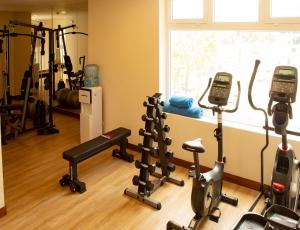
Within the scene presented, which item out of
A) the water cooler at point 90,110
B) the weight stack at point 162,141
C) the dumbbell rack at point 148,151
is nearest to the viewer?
the dumbbell rack at point 148,151

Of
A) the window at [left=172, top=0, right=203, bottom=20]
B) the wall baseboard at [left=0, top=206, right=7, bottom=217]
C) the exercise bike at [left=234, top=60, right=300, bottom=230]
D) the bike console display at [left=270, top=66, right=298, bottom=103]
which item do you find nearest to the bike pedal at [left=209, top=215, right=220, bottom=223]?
the exercise bike at [left=234, top=60, right=300, bottom=230]

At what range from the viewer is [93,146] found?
147 inches

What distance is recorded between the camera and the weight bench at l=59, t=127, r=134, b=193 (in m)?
3.49

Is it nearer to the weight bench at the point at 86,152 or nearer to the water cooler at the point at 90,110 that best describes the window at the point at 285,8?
the weight bench at the point at 86,152

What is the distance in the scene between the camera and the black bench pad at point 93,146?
3.50m

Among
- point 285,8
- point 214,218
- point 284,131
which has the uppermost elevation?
point 285,8

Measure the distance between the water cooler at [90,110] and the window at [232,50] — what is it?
1.09 m

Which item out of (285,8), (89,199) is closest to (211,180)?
(89,199)

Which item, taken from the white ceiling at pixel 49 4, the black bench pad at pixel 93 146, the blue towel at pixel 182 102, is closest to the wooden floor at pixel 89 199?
the black bench pad at pixel 93 146

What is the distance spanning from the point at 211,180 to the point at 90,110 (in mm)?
2419

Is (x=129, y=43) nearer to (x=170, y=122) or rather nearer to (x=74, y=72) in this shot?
(x=170, y=122)

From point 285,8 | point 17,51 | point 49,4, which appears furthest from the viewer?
point 17,51

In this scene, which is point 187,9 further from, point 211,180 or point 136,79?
point 211,180

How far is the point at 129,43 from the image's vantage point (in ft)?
14.3
